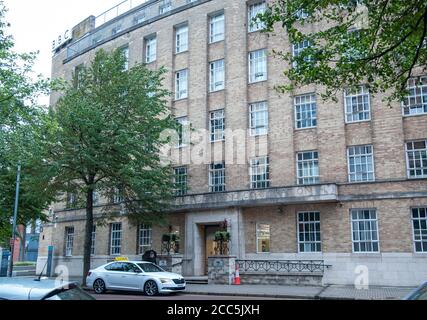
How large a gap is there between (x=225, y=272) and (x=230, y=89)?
37.6 ft

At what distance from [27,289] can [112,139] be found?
18.2 m

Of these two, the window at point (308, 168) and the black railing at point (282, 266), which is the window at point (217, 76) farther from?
the black railing at point (282, 266)

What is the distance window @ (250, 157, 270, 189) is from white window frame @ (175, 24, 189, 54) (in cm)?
1024

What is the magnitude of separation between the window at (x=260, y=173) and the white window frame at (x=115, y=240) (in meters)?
10.8

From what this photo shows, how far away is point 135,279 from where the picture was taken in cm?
1795

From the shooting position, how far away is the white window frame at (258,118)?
26156 millimetres

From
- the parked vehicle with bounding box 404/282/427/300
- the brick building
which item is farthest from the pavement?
the parked vehicle with bounding box 404/282/427/300

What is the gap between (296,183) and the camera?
2433cm

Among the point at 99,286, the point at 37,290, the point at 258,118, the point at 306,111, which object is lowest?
the point at 99,286

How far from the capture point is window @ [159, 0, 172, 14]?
33.4 m

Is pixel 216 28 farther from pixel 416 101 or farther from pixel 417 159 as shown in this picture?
pixel 417 159

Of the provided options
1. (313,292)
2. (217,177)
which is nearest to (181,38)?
(217,177)
